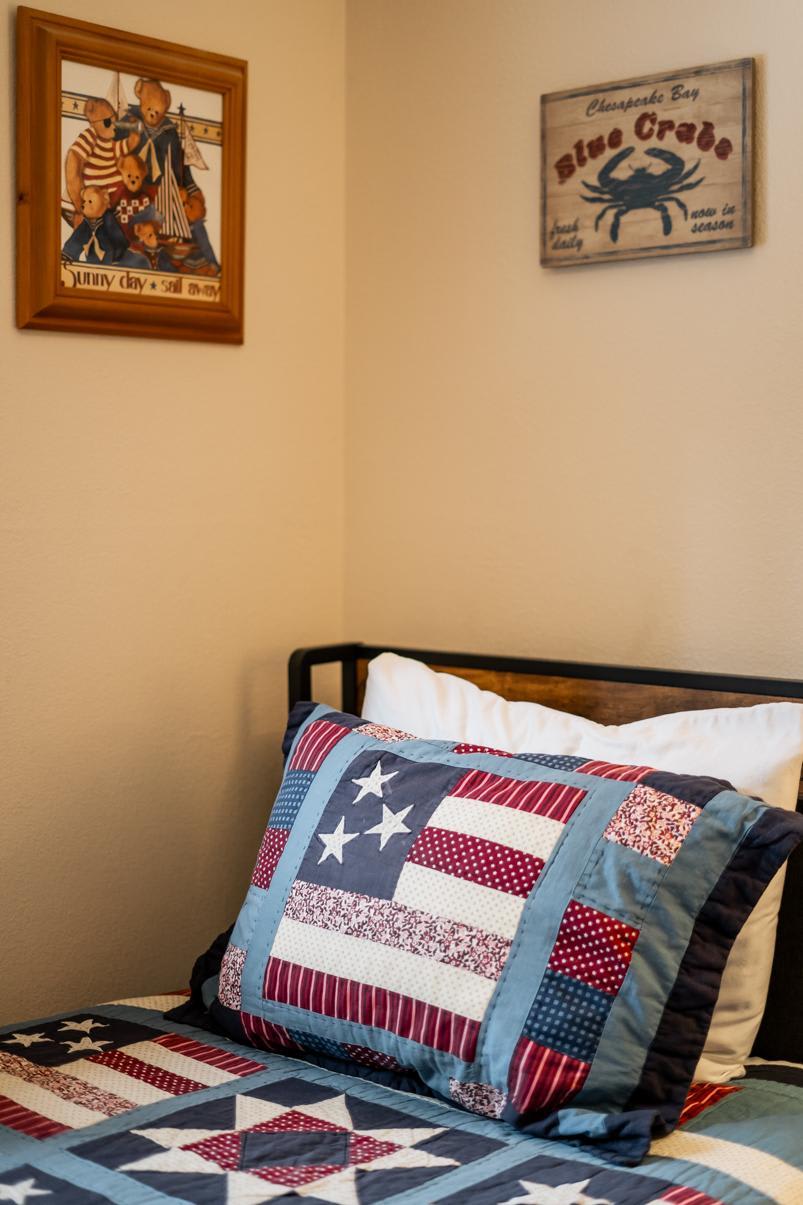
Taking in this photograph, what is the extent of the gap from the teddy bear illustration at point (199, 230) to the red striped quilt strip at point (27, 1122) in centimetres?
121

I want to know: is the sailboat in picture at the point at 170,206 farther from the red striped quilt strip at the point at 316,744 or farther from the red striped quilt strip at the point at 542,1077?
the red striped quilt strip at the point at 542,1077

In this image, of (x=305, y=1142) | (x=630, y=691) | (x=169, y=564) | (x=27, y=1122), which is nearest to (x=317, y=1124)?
(x=305, y=1142)

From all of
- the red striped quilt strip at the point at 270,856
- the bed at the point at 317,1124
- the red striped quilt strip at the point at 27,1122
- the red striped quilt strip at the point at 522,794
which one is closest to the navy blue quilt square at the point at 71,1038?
the bed at the point at 317,1124

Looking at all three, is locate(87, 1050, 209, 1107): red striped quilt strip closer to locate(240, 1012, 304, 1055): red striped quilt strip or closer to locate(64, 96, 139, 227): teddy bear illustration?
locate(240, 1012, 304, 1055): red striped quilt strip

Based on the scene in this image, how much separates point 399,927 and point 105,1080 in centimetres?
39

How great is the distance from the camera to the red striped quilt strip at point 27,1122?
141 centimetres

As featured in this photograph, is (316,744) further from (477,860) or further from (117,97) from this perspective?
(117,97)

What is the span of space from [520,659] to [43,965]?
2.67 ft

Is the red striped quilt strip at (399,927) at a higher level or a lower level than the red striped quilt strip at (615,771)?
lower

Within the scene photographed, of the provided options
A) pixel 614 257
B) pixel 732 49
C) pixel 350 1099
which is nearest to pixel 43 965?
pixel 350 1099

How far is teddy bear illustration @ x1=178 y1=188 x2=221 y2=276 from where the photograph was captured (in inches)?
80.1

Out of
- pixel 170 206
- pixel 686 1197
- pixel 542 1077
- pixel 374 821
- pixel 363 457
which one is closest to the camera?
pixel 686 1197

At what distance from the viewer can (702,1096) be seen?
1484 mm

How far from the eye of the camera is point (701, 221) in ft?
6.11
